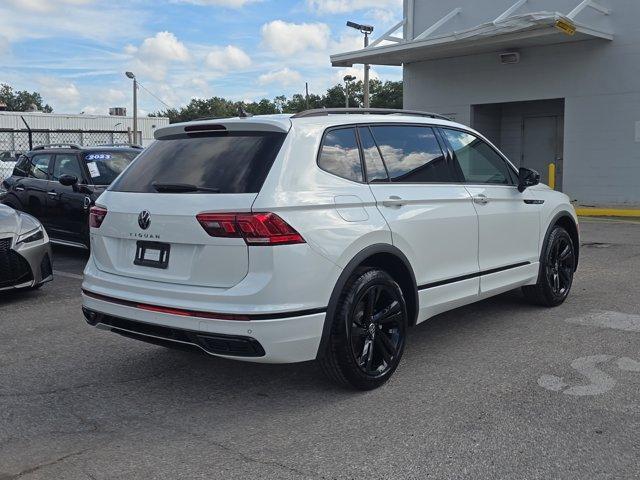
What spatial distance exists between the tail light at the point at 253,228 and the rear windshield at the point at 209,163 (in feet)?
0.61

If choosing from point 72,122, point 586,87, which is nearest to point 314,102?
point 72,122

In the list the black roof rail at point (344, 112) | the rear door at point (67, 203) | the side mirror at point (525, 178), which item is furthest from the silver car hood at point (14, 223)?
the side mirror at point (525, 178)

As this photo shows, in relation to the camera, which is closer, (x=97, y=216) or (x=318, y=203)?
(x=318, y=203)

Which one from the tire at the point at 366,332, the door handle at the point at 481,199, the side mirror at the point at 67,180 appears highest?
the side mirror at the point at 67,180

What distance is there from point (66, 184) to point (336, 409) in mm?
6354

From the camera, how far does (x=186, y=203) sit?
4.00m

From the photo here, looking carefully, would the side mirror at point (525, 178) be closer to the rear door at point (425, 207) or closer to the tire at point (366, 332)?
the rear door at point (425, 207)

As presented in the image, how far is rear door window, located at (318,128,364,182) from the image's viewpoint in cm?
432

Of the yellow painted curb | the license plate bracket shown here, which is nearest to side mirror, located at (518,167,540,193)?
the license plate bracket

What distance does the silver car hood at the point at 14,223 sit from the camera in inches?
272

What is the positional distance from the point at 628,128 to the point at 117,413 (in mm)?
15425

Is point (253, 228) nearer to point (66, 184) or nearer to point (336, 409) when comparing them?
point (336, 409)

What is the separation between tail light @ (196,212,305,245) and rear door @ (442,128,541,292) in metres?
2.08

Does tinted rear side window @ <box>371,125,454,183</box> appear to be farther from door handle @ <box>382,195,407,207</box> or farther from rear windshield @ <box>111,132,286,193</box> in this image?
rear windshield @ <box>111,132,286,193</box>
